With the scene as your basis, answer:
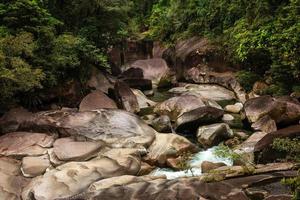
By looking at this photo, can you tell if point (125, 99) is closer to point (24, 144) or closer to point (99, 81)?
point (99, 81)

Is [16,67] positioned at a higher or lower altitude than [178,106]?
higher

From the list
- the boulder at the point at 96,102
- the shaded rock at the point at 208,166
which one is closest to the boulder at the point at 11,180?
the shaded rock at the point at 208,166

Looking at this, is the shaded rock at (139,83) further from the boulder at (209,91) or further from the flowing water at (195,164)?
the flowing water at (195,164)

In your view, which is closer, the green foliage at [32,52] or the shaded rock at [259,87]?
the green foliage at [32,52]

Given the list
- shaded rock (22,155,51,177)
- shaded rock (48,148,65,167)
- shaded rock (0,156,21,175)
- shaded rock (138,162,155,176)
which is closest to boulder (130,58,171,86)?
shaded rock (138,162,155,176)

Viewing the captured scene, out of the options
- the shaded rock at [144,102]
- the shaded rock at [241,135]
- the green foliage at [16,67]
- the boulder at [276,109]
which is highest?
the green foliage at [16,67]

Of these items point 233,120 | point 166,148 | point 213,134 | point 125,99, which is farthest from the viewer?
point 125,99

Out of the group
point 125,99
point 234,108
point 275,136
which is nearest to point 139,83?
point 125,99

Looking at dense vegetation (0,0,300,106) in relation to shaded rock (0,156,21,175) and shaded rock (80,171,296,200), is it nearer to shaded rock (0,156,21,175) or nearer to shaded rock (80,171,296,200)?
shaded rock (0,156,21,175)

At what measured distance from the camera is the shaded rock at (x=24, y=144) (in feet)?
41.8

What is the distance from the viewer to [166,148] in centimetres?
1341

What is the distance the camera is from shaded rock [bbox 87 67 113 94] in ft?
67.7

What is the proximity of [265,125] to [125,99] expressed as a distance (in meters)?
6.63

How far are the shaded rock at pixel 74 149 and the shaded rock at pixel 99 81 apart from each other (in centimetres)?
746
